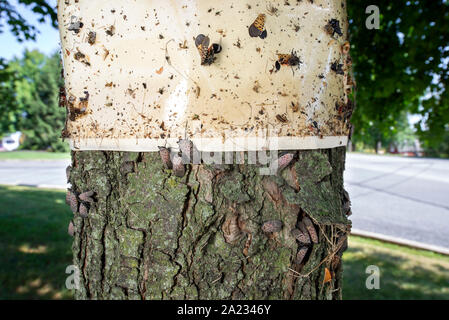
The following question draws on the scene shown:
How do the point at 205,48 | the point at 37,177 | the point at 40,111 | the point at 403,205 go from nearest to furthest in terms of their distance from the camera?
the point at 205,48 → the point at 403,205 → the point at 37,177 → the point at 40,111

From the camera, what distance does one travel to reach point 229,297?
0.97 metres

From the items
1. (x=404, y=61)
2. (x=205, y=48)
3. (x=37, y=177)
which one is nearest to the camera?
(x=205, y=48)

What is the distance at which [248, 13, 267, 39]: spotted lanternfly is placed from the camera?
866 mm

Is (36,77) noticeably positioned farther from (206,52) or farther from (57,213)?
(206,52)

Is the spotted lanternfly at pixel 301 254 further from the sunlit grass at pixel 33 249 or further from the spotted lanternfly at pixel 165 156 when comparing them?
the sunlit grass at pixel 33 249

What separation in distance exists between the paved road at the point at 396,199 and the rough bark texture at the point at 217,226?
18.1 ft

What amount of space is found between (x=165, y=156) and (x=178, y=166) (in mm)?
50

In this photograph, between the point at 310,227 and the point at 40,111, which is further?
the point at 40,111

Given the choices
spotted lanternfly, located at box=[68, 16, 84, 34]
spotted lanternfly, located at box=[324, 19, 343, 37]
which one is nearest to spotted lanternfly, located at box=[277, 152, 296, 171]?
spotted lanternfly, located at box=[324, 19, 343, 37]

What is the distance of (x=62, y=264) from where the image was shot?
3.92m

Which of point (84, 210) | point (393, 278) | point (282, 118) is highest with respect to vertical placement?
point (282, 118)

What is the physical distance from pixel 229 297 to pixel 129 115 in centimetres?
64

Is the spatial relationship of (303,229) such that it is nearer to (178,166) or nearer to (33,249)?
(178,166)

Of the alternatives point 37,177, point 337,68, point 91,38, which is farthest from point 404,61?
point 37,177
